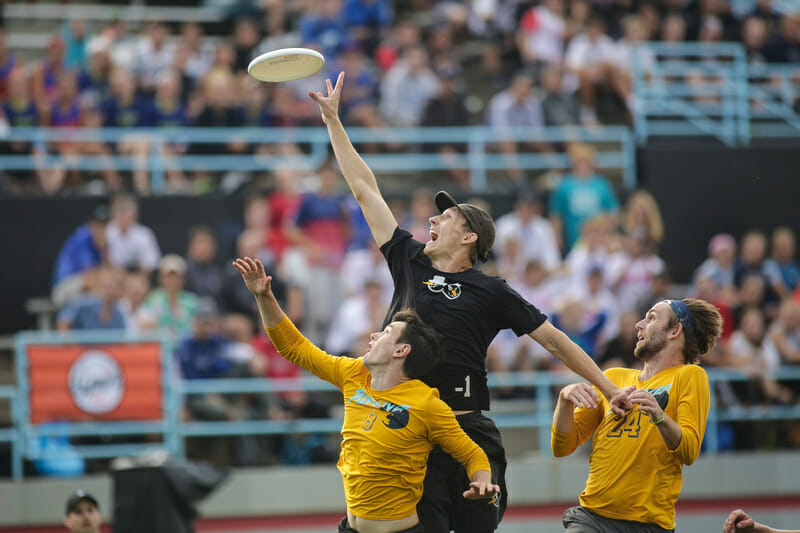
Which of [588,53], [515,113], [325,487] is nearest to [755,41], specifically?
[588,53]

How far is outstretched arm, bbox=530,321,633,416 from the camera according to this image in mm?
5547

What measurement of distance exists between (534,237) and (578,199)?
4.11ft

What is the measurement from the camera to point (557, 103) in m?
16.1

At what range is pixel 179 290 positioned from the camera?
482 inches

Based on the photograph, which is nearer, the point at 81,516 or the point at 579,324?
the point at 81,516

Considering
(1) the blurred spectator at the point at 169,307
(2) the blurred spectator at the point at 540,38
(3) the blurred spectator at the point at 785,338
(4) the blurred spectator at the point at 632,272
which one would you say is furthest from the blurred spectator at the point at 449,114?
(1) the blurred spectator at the point at 169,307

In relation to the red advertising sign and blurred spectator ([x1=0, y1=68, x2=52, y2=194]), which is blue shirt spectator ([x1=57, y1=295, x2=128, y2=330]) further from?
blurred spectator ([x1=0, y1=68, x2=52, y2=194])

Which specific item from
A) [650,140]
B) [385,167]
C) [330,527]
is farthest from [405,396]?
[650,140]

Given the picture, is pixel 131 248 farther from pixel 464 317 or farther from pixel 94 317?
pixel 464 317

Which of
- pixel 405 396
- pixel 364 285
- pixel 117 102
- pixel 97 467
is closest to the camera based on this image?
pixel 405 396

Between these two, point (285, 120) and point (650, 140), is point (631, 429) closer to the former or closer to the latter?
point (285, 120)

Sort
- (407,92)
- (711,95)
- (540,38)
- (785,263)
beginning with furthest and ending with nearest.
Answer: (540,38)
(711,95)
(407,92)
(785,263)

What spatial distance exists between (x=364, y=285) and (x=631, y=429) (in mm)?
7054

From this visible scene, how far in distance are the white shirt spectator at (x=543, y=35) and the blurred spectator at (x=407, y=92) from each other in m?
2.12
